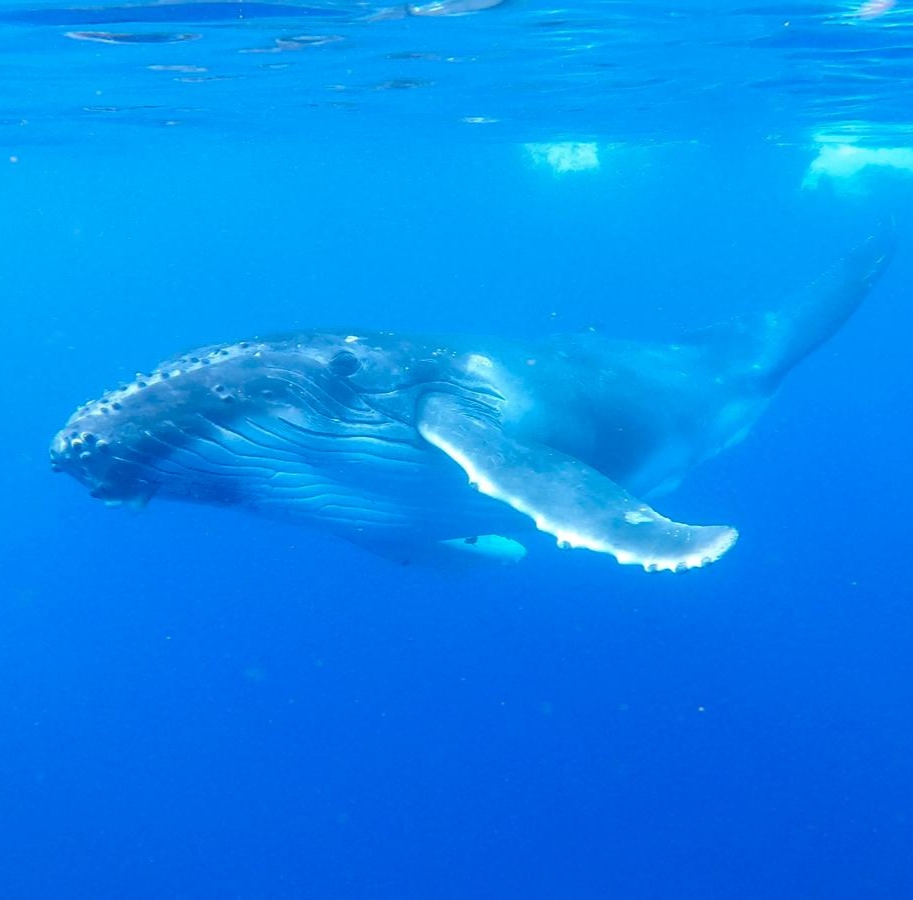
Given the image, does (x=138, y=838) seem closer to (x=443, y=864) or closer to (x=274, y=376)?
(x=443, y=864)

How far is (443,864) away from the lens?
17734 mm

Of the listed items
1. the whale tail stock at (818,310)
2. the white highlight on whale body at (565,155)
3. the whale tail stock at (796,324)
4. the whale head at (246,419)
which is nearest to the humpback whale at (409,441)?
the whale head at (246,419)

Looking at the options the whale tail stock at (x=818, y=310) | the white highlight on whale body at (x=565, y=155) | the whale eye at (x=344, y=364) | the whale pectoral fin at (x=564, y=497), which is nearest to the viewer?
the whale pectoral fin at (x=564, y=497)

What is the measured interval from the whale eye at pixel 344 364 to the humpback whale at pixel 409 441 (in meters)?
0.02

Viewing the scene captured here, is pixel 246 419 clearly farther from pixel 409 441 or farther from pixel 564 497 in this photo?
pixel 564 497

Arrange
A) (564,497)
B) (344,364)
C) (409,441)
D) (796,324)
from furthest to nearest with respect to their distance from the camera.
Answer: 1. (796,324)
2. (409,441)
3. (344,364)
4. (564,497)

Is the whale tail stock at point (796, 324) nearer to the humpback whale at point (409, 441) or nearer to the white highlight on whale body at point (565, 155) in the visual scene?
the humpback whale at point (409, 441)

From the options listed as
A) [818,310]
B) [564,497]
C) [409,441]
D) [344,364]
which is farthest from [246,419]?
[818,310]

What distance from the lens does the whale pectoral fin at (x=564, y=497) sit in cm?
641

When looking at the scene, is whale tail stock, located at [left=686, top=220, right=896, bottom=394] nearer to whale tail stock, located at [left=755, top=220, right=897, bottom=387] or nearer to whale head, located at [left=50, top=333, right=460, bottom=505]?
whale tail stock, located at [left=755, top=220, right=897, bottom=387]

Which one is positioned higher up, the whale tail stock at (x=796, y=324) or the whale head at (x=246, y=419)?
the whale tail stock at (x=796, y=324)

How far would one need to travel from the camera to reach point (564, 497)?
277 inches

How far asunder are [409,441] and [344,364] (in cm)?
94

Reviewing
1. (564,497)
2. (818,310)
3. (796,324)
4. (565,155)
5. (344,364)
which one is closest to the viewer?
(564,497)
